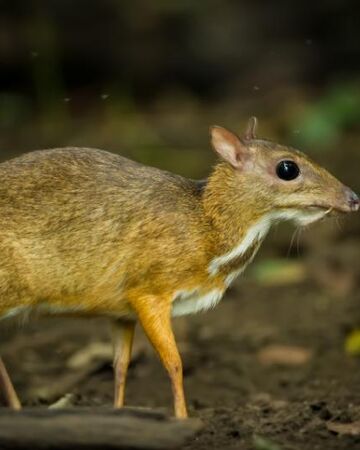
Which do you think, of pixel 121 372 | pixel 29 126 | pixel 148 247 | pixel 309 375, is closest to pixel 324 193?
pixel 148 247

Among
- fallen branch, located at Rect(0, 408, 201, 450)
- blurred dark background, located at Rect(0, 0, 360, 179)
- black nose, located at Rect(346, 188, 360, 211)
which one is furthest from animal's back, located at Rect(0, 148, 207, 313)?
blurred dark background, located at Rect(0, 0, 360, 179)

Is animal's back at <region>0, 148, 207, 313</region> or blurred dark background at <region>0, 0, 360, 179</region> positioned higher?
blurred dark background at <region>0, 0, 360, 179</region>

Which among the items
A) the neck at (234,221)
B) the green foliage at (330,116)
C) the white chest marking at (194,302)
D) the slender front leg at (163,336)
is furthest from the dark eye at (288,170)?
the green foliage at (330,116)

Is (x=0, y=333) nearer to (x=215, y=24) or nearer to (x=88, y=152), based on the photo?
(x=88, y=152)

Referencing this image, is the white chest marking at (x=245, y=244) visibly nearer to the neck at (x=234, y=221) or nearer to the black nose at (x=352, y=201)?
the neck at (x=234, y=221)

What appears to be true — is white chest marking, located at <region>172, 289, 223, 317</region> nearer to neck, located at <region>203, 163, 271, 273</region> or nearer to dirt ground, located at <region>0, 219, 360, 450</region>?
neck, located at <region>203, 163, 271, 273</region>

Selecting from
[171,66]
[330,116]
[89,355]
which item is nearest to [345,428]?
[89,355]
